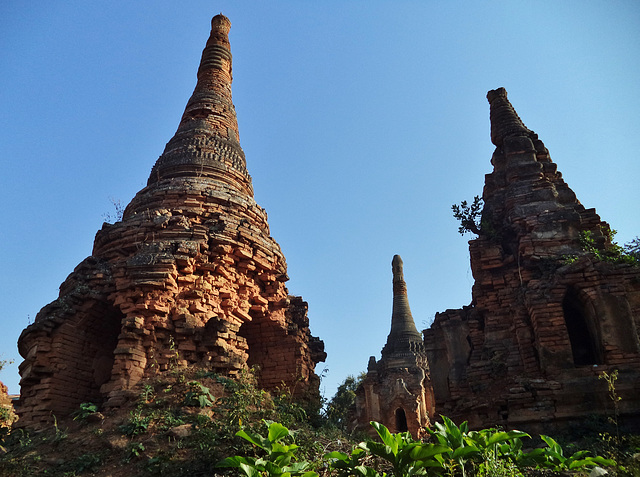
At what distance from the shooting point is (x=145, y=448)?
19.4ft

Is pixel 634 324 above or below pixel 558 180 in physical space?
below

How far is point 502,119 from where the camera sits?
15141mm

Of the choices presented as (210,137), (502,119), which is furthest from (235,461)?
(502,119)

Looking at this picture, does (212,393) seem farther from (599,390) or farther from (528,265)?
(528,265)

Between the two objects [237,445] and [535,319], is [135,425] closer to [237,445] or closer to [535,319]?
[237,445]

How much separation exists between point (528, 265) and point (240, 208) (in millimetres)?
6434

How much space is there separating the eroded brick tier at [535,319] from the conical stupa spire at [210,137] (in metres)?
6.22

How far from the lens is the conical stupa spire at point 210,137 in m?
11.4

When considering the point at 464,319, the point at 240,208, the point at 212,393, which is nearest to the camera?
the point at 212,393

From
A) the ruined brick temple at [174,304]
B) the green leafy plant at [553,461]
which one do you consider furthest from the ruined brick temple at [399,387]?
the green leafy plant at [553,461]

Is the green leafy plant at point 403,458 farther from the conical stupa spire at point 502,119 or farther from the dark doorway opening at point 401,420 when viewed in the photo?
the dark doorway opening at point 401,420

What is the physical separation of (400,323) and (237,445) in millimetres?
20280

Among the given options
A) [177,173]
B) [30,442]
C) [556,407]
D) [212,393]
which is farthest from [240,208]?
[556,407]

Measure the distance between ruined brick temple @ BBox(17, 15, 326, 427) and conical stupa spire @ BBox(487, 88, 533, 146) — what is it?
7790mm
